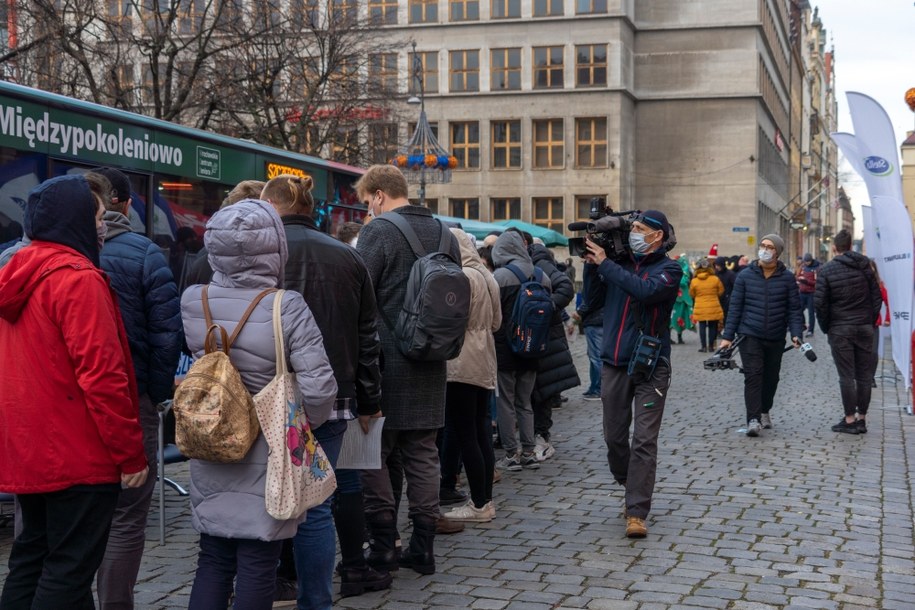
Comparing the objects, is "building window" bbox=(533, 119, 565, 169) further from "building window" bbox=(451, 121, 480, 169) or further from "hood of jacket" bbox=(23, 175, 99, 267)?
"hood of jacket" bbox=(23, 175, 99, 267)

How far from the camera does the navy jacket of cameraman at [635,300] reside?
22.3 feet

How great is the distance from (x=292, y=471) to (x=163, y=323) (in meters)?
1.08

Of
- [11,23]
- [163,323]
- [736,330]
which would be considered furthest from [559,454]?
[11,23]

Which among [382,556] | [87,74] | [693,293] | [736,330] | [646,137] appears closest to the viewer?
[382,556]

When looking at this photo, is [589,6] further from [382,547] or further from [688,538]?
[382,547]

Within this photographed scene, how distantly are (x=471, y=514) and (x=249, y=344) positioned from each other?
342 cm

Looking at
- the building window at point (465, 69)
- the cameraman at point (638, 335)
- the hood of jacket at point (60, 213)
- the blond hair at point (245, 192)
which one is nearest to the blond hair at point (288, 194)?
the blond hair at point (245, 192)

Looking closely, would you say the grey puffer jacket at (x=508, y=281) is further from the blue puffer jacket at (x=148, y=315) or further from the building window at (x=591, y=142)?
the building window at (x=591, y=142)

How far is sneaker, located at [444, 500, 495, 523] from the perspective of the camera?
724 centimetres

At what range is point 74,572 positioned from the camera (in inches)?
153

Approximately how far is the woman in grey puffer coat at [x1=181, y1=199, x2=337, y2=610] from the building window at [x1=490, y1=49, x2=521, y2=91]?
191 ft

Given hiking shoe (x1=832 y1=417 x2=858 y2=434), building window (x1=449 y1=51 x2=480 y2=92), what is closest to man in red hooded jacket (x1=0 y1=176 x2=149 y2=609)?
hiking shoe (x1=832 y1=417 x2=858 y2=434)

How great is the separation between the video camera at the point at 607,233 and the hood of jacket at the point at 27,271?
3.55m

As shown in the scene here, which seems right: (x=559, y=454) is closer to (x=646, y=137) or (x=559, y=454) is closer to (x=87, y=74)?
(x=87, y=74)
